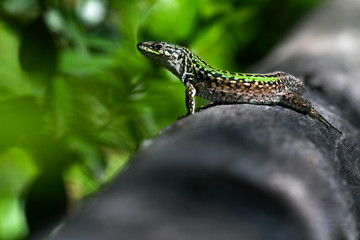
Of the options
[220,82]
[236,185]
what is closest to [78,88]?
[220,82]

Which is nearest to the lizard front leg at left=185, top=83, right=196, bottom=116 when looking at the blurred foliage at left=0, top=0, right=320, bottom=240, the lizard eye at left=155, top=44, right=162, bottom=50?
the blurred foliage at left=0, top=0, right=320, bottom=240

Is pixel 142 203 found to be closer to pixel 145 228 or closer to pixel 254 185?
pixel 145 228

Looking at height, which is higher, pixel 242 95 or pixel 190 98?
pixel 242 95

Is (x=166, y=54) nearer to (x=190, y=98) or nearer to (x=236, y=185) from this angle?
(x=190, y=98)

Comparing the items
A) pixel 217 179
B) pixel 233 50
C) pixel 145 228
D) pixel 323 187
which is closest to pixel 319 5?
pixel 233 50

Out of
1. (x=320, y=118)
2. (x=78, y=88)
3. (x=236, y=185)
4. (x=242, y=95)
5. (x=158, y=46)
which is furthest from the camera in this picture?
(x=158, y=46)

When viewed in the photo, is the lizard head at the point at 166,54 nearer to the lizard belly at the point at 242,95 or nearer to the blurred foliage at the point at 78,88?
the blurred foliage at the point at 78,88

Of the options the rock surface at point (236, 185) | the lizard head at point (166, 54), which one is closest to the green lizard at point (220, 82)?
the lizard head at point (166, 54)
